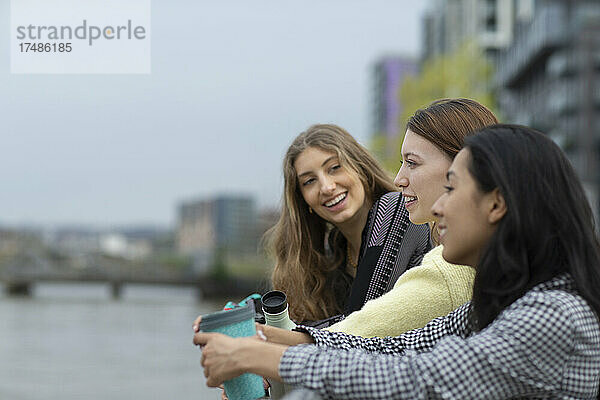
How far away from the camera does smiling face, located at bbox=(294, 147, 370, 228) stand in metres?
2.92

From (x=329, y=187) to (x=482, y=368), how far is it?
5.32 ft

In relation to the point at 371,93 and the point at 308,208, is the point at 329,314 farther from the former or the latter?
the point at 371,93

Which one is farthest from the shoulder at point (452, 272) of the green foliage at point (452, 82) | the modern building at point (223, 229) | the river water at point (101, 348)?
the modern building at point (223, 229)

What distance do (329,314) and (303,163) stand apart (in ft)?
1.92

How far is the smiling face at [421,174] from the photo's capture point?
210 centimetres

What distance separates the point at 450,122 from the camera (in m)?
2.12

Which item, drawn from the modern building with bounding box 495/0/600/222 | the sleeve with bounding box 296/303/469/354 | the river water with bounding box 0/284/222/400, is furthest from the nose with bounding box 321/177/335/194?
the modern building with bounding box 495/0/600/222

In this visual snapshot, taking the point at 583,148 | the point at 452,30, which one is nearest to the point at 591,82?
the point at 583,148

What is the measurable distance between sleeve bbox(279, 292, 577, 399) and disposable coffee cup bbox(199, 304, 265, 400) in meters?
0.23

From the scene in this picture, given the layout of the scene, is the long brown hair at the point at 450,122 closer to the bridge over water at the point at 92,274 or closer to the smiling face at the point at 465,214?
the smiling face at the point at 465,214

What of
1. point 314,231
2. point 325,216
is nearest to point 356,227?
point 325,216

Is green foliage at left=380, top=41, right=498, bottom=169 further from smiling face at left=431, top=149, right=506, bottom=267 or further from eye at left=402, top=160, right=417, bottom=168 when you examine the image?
smiling face at left=431, top=149, right=506, bottom=267

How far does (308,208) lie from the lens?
3127 millimetres

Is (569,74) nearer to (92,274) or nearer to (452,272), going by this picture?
(92,274)
